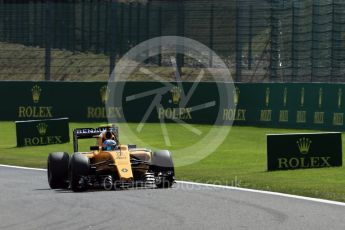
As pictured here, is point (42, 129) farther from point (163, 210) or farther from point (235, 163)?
point (163, 210)

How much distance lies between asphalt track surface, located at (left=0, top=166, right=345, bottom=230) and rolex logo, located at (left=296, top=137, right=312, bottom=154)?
3154 millimetres

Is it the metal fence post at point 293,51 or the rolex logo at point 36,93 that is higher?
the metal fence post at point 293,51

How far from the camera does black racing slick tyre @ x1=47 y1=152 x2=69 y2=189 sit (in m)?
16.9

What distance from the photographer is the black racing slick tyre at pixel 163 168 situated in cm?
1623

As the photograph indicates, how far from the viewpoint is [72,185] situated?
16.1 m

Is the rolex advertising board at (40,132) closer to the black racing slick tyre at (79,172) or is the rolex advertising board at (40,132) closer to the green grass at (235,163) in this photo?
the green grass at (235,163)

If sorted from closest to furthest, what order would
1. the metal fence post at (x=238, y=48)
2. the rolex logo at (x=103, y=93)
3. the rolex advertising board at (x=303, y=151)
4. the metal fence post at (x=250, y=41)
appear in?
1. the rolex advertising board at (x=303, y=151)
2. the metal fence post at (x=238, y=48)
3. the metal fence post at (x=250, y=41)
4. the rolex logo at (x=103, y=93)

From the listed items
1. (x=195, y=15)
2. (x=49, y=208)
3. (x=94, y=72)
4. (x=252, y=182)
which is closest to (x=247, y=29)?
(x=195, y=15)

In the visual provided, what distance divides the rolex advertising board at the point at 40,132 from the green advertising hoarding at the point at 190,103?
837 centimetres

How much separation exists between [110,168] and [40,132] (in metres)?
13.3

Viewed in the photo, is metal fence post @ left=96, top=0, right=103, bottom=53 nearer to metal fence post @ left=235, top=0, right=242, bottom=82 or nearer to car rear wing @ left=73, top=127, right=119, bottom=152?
metal fence post @ left=235, top=0, right=242, bottom=82

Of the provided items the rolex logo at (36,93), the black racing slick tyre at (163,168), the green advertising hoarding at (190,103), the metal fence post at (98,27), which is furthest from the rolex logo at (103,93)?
the black racing slick tyre at (163,168)

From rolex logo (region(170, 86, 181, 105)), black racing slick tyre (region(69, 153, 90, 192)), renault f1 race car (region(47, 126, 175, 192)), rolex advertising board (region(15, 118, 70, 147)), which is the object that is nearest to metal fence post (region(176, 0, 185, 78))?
rolex logo (region(170, 86, 181, 105))

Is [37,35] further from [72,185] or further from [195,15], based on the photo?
[72,185]
